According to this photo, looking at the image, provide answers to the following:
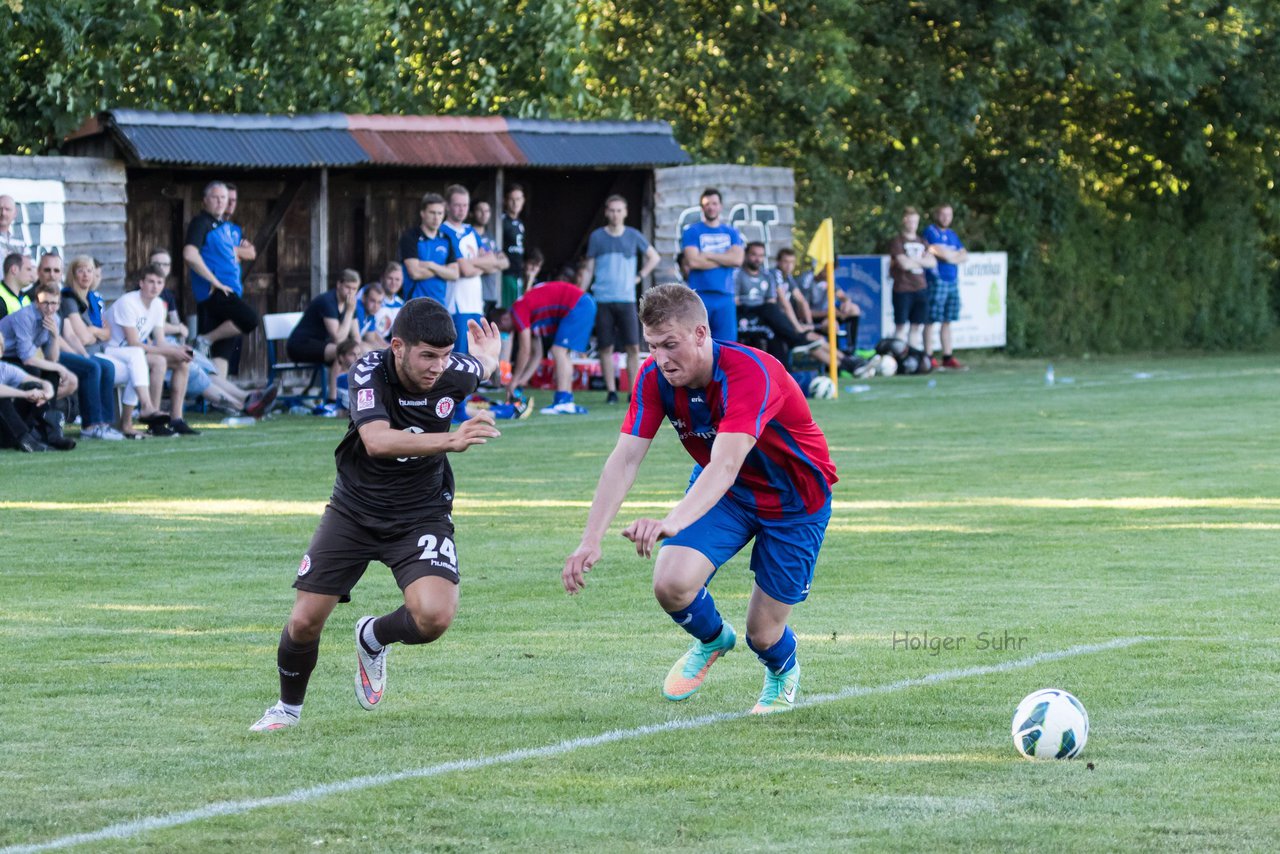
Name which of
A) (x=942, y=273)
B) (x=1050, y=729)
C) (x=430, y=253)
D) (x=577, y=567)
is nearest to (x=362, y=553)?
(x=577, y=567)

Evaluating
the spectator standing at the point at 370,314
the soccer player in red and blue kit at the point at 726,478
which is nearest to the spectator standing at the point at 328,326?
the spectator standing at the point at 370,314

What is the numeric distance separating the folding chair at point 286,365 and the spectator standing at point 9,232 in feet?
9.45

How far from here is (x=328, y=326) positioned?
1956 centimetres

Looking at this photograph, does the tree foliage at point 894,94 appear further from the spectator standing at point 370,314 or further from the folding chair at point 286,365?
the spectator standing at point 370,314

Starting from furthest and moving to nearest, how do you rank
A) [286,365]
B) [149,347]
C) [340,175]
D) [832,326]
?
1. [340,175]
2. [832,326]
3. [286,365]
4. [149,347]

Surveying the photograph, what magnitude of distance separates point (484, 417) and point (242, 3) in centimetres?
2020

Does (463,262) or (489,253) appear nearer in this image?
(463,262)

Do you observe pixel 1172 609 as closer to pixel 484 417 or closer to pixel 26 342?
pixel 484 417

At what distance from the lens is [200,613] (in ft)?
30.1

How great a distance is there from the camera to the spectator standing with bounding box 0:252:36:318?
54.6 feet

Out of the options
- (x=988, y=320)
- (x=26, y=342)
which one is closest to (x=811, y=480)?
(x=26, y=342)

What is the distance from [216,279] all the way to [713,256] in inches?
199

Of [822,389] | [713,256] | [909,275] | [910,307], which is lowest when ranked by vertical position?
[822,389]

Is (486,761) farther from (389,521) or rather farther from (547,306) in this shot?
(547,306)
